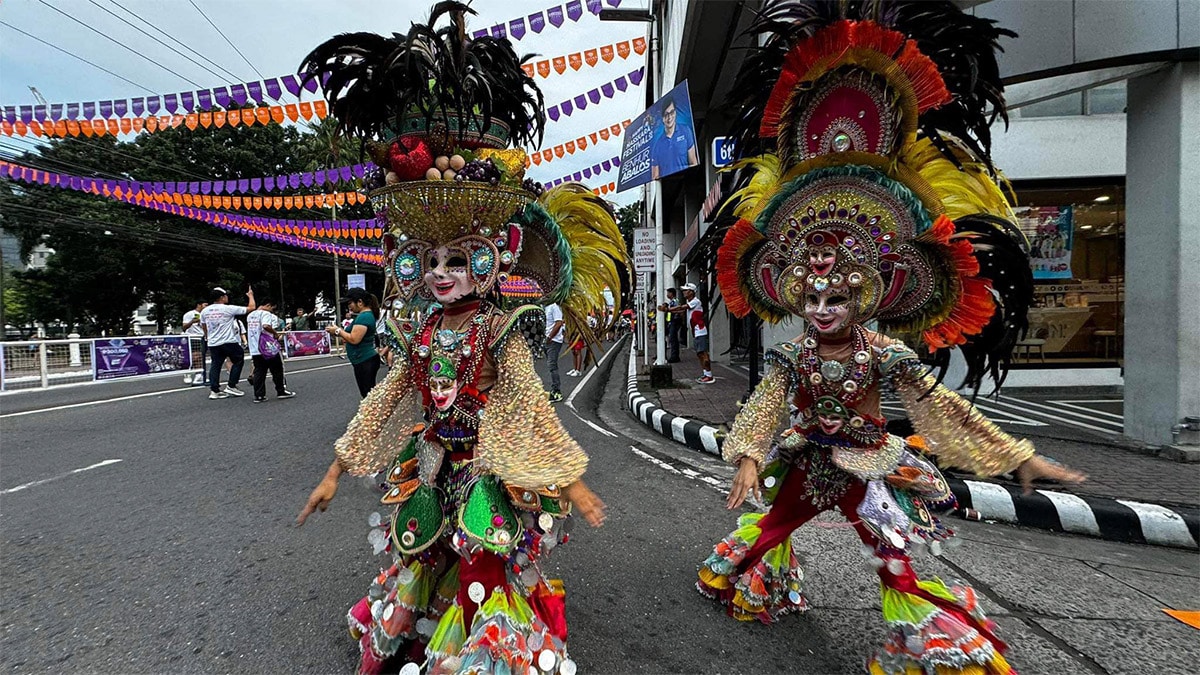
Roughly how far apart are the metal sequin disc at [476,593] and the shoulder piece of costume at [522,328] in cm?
78

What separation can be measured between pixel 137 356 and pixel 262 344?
7.74m

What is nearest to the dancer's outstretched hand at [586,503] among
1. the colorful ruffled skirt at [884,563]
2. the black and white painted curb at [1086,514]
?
the colorful ruffled skirt at [884,563]

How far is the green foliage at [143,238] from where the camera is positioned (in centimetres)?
2402

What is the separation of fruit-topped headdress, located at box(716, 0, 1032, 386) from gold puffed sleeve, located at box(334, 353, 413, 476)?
159 centimetres

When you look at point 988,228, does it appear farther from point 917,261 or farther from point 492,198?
point 492,198

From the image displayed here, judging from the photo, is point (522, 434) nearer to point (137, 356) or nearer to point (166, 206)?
point (137, 356)

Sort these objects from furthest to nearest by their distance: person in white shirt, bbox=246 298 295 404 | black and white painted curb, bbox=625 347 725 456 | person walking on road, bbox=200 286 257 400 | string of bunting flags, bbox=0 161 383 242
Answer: string of bunting flags, bbox=0 161 383 242, person walking on road, bbox=200 286 257 400, person in white shirt, bbox=246 298 295 404, black and white painted curb, bbox=625 347 725 456

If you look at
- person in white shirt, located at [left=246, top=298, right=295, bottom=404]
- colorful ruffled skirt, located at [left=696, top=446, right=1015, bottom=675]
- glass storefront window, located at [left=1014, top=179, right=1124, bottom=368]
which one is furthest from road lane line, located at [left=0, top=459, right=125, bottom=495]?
glass storefront window, located at [left=1014, top=179, right=1124, bottom=368]

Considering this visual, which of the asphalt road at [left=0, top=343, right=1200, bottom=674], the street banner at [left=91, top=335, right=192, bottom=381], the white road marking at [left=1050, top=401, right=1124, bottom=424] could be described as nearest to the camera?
the asphalt road at [left=0, top=343, right=1200, bottom=674]

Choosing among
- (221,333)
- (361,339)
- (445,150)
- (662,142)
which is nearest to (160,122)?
(221,333)

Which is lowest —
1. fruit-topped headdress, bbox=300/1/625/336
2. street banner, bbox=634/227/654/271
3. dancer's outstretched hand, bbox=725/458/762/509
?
dancer's outstretched hand, bbox=725/458/762/509

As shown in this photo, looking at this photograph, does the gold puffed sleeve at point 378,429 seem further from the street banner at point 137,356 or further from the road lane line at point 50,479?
the street banner at point 137,356

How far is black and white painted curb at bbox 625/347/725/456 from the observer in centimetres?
580

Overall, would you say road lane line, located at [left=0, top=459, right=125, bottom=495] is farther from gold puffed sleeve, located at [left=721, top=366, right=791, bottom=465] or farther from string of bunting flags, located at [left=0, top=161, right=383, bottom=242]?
string of bunting flags, located at [left=0, top=161, right=383, bottom=242]
